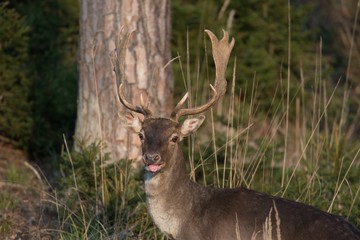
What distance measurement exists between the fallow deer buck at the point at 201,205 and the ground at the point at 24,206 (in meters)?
1.48

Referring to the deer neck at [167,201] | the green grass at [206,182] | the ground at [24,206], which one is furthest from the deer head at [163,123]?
the ground at [24,206]

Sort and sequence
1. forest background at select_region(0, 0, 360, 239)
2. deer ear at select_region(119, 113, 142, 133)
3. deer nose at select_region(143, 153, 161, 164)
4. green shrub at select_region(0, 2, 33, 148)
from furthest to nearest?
green shrub at select_region(0, 2, 33, 148) → forest background at select_region(0, 0, 360, 239) → deer ear at select_region(119, 113, 142, 133) → deer nose at select_region(143, 153, 161, 164)

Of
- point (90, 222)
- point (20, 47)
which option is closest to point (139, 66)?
point (90, 222)

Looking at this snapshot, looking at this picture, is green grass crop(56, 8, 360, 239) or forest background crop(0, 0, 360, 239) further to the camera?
forest background crop(0, 0, 360, 239)

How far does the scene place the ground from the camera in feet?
27.8

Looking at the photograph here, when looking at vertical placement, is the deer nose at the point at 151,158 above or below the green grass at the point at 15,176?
above

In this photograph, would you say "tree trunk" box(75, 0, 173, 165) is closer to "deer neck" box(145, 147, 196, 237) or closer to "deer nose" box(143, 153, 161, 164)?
"deer neck" box(145, 147, 196, 237)

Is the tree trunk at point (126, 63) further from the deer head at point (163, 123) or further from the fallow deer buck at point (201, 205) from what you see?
the fallow deer buck at point (201, 205)

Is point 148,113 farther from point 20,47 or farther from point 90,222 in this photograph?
point 20,47

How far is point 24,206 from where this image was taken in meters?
9.45

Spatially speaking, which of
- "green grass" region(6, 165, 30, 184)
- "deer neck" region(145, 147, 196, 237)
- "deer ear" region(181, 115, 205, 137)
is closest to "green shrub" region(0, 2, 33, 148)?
"green grass" region(6, 165, 30, 184)

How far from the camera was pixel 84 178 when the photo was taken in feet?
29.7

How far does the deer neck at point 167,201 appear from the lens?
722 centimetres

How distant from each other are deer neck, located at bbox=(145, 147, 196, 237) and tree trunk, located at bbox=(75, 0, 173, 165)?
1909 mm
